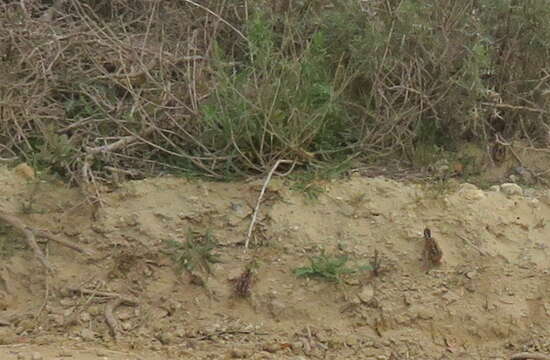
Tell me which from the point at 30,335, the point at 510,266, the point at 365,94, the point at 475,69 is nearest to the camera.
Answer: the point at 30,335

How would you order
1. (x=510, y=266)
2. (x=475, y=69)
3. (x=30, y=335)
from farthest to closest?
1. (x=475, y=69)
2. (x=510, y=266)
3. (x=30, y=335)

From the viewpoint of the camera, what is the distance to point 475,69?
187 inches

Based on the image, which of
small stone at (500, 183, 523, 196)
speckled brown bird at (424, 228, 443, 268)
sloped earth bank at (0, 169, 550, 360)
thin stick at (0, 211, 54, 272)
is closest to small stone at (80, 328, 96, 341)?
sloped earth bank at (0, 169, 550, 360)

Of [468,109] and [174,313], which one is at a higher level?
[468,109]

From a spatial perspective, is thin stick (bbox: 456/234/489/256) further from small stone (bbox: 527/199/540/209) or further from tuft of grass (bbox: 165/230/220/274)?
tuft of grass (bbox: 165/230/220/274)

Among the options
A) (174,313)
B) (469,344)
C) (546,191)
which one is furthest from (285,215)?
(546,191)

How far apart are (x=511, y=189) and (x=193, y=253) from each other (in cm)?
153

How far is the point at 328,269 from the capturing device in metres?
4.25

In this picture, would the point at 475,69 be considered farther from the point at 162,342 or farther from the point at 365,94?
the point at 162,342

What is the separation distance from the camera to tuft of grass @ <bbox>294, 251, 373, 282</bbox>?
4.25 metres

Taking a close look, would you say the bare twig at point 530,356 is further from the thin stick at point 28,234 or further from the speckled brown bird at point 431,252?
the thin stick at point 28,234

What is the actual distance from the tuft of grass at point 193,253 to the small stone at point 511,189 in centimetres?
139

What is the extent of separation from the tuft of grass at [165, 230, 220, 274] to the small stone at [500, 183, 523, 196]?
1389 millimetres

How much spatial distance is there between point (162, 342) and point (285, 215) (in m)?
0.82
